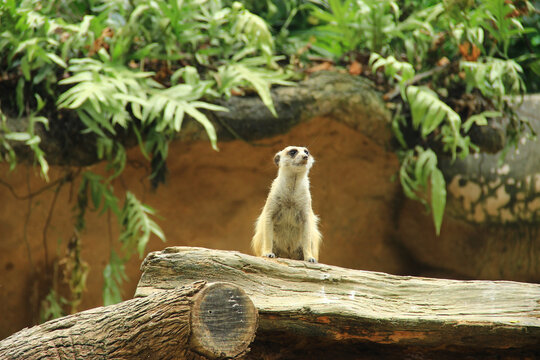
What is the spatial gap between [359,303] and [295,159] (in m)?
1.37

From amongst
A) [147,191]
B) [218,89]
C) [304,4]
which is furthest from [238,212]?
[304,4]

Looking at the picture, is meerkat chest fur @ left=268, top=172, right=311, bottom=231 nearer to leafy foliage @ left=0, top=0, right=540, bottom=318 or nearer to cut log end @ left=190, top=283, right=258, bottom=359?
leafy foliage @ left=0, top=0, right=540, bottom=318

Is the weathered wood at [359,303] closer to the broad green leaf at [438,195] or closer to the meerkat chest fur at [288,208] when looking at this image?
the meerkat chest fur at [288,208]

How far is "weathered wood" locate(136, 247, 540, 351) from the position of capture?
304cm

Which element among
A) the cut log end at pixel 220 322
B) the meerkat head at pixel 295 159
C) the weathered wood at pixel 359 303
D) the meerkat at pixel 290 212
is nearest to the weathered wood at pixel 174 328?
the cut log end at pixel 220 322

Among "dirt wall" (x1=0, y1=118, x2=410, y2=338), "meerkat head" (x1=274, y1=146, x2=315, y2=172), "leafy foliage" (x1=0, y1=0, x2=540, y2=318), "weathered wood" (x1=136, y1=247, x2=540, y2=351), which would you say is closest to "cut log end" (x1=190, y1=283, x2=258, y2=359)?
"weathered wood" (x1=136, y1=247, x2=540, y2=351)

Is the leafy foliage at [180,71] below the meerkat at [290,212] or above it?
above

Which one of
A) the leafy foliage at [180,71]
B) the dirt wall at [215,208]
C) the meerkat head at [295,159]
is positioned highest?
the leafy foliage at [180,71]

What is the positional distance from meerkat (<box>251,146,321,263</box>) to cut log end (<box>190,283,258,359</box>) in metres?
1.72

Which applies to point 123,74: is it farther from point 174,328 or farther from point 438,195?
point 174,328

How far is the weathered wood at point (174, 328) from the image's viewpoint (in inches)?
93.1

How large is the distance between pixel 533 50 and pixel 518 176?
1.73 m

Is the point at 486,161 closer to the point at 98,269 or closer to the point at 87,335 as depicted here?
the point at 98,269

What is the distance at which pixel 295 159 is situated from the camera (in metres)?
4.27
